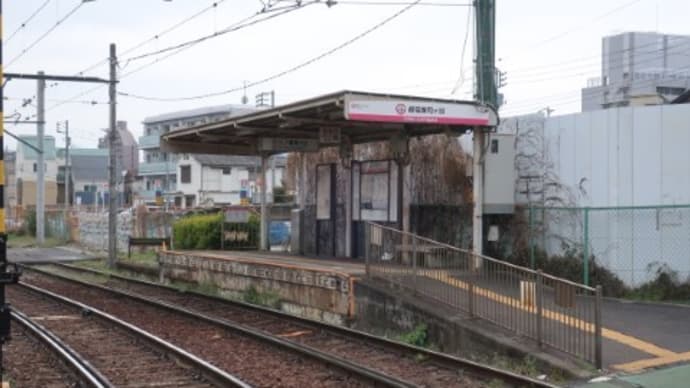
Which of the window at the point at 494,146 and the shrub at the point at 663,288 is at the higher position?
the window at the point at 494,146

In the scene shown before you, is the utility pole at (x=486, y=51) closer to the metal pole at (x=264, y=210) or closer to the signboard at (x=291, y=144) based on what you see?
the signboard at (x=291, y=144)

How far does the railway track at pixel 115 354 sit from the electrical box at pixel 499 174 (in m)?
7.55

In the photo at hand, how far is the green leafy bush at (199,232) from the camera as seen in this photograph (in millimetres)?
27797

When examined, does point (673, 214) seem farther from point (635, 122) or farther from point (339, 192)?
point (339, 192)

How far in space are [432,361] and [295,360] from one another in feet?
6.67

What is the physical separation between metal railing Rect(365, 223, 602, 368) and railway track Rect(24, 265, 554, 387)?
127cm

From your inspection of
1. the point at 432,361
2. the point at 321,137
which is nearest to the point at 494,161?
the point at 321,137

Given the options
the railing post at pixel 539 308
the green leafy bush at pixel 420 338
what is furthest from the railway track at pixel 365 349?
the railing post at pixel 539 308

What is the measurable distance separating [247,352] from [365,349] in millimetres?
1833

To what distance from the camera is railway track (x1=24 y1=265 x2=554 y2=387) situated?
10008mm

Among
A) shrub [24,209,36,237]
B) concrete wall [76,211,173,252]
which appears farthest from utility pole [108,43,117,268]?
shrub [24,209,36,237]

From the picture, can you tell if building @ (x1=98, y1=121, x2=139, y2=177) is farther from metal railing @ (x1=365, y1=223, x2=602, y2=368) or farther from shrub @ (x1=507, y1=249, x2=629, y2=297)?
metal railing @ (x1=365, y1=223, x2=602, y2=368)

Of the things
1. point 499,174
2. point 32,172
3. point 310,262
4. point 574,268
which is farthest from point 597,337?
point 32,172

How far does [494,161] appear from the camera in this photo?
16859 mm
